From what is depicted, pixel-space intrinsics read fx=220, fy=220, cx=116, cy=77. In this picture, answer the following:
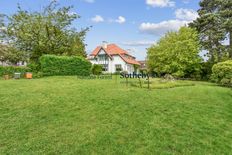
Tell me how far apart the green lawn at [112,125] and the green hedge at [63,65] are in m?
13.2

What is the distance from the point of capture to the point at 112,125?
6.27m

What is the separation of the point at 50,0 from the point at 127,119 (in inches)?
983

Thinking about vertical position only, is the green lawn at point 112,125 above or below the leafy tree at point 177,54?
below

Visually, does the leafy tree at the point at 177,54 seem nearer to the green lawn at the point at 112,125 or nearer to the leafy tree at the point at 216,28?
the leafy tree at the point at 216,28

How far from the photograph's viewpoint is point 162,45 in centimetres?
2994

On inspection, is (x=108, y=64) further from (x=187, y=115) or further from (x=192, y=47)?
(x=187, y=115)

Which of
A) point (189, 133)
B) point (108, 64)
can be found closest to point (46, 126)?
point (189, 133)

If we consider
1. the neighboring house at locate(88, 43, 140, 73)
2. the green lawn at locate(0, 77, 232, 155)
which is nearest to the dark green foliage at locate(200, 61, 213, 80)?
the neighboring house at locate(88, 43, 140, 73)

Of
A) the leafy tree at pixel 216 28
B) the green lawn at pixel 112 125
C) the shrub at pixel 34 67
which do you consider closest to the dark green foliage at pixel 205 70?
the leafy tree at pixel 216 28

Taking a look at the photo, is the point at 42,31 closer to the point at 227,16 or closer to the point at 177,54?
the point at 177,54

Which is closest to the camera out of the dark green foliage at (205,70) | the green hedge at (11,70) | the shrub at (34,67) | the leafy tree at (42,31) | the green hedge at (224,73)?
the green hedge at (224,73)

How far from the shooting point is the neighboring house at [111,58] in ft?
141

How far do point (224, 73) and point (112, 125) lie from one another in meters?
14.7

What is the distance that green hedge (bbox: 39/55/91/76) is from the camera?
2219cm
